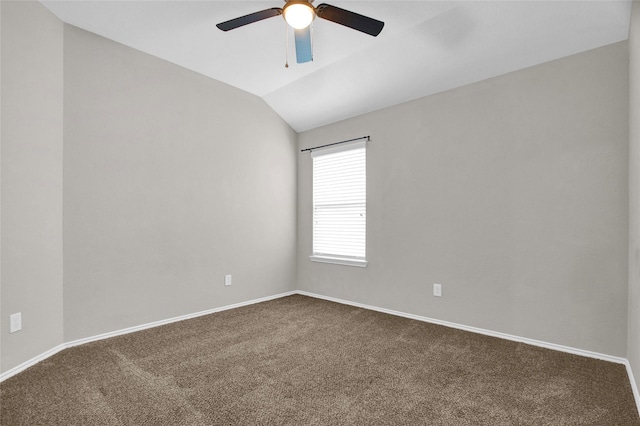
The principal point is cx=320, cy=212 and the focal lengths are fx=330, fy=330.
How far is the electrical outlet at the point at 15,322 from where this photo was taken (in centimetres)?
222

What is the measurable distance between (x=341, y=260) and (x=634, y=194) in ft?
9.02

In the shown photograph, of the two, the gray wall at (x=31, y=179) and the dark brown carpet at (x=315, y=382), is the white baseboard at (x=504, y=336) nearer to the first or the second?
the dark brown carpet at (x=315, y=382)

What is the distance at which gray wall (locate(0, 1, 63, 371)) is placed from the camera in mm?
2205

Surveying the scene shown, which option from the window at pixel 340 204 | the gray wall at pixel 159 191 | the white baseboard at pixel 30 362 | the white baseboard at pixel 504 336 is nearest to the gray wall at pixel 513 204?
the white baseboard at pixel 504 336

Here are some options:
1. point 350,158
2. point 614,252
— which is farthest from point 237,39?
point 614,252

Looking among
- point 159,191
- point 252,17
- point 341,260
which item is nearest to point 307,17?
point 252,17

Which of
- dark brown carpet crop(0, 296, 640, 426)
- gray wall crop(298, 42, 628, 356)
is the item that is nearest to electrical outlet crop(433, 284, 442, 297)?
gray wall crop(298, 42, 628, 356)

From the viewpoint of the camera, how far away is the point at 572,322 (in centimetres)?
254

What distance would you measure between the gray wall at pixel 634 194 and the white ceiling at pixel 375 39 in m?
0.27

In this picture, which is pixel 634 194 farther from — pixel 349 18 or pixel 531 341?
pixel 349 18

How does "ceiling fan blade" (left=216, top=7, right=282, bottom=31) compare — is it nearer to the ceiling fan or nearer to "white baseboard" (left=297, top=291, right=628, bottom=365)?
the ceiling fan

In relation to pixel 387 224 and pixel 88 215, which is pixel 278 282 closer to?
pixel 387 224

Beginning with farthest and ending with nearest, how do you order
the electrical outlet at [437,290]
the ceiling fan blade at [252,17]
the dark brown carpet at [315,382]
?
the electrical outlet at [437,290], the ceiling fan blade at [252,17], the dark brown carpet at [315,382]

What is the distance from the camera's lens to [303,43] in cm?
227
